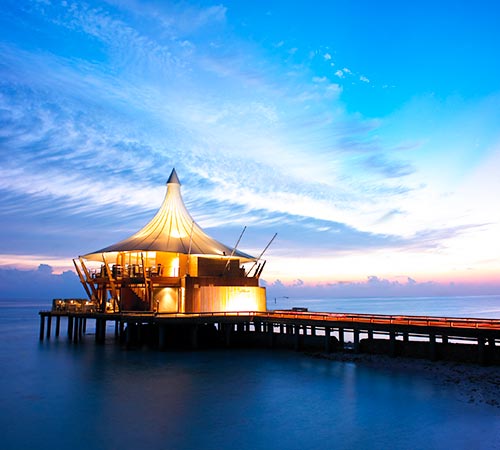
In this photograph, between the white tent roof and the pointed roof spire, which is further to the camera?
the pointed roof spire

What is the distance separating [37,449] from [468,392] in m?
16.7

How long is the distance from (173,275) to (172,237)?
147 inches

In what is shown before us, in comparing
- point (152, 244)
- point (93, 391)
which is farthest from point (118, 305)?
point (93, 391)

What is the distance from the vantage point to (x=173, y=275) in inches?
1656

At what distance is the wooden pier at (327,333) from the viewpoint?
24.9 meters

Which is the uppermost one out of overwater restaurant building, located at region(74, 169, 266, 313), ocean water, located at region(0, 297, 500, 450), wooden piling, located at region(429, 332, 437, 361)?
overwater restaurant building, located at region(74, 169, 266, 313)

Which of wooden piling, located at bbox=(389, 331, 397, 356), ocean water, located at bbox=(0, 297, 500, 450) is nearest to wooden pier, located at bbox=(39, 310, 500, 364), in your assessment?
wooden piling, located at bbox=(389, 331, 397, 356)

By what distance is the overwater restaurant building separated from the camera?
38.2 meters

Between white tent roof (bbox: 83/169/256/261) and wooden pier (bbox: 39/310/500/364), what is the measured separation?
19.5ft

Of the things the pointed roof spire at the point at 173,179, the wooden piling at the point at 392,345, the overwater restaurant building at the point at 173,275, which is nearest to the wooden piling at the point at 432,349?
the wooden piling at the point at 392,345

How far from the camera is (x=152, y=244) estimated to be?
4094 centimetres

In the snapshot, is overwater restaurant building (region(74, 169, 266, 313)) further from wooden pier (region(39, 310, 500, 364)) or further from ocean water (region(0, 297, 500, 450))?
ocean water (region(0, 297, 500, 450))

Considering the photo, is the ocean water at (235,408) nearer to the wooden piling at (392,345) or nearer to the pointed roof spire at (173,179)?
the wooden piling at (392,345)

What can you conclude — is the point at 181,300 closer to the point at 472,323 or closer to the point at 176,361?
the point at 176,361
